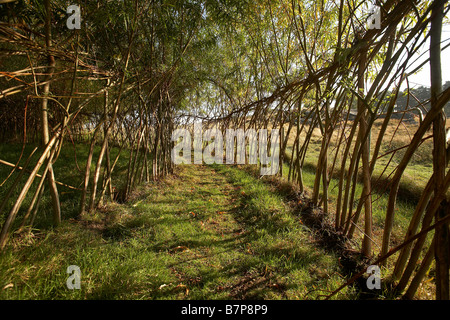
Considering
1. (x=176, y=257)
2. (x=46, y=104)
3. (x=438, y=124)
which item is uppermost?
(x=46, y=104)

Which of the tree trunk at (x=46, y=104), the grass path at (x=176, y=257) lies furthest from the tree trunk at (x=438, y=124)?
the tree trunk at (x=46, y=104)

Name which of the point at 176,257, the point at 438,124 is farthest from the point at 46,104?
the point at 438,124

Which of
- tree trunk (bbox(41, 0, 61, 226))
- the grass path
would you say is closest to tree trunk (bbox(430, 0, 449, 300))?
the grass path

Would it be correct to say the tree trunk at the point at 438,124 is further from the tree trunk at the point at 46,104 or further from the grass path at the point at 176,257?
the tree trunk at the point at 46,104

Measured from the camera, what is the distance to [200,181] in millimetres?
4652

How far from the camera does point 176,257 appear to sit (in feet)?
5.94

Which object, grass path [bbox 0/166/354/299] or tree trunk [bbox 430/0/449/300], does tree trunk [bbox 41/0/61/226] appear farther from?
tree trunk [bbox 430/0/449/300]

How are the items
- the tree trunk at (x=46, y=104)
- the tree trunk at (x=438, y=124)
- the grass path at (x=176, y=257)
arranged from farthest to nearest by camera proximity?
the tree trunk at (x=46, y=104) → the grass path at (x=176, y=257) → the tree trunk at (x=438, y=124)

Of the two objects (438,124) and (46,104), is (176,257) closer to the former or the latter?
(46,104)

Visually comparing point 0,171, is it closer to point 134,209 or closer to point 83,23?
point 134,209

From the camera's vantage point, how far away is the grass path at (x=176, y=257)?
124 centimetres

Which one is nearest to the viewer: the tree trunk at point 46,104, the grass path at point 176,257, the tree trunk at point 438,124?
the tree trunk at point 438,124

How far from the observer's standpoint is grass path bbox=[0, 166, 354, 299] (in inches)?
48.8
